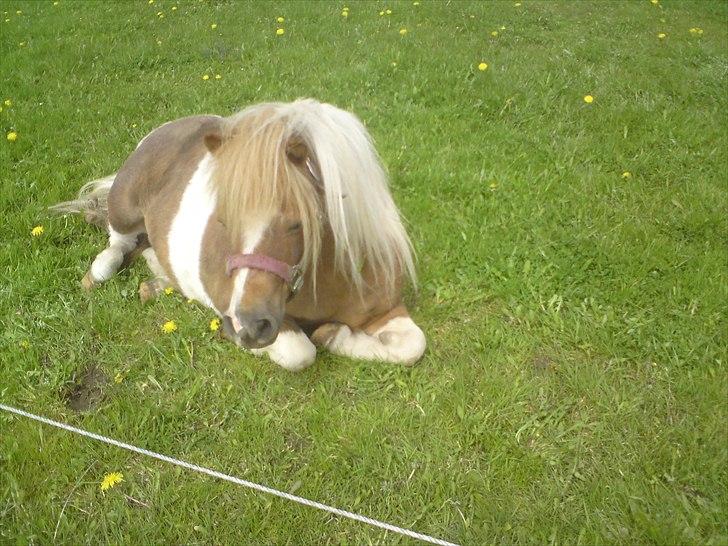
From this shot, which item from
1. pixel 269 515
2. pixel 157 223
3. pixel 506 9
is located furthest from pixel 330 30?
pixel 269 515

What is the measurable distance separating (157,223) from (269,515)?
2.07 m

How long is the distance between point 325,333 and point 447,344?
2.31 ft

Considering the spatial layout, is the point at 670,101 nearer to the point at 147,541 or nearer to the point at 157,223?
the point at 157,223

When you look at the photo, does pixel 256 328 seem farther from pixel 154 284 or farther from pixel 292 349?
pixel 154 284

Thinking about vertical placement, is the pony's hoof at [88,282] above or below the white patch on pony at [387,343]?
Result: below

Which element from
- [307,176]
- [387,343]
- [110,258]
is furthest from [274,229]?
[110,258]

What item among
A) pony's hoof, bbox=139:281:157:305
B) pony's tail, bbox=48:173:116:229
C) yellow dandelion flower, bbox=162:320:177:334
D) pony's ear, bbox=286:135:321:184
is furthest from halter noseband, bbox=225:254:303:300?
pony's tail, bbox=48:173:116:229

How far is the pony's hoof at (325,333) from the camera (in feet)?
10.8

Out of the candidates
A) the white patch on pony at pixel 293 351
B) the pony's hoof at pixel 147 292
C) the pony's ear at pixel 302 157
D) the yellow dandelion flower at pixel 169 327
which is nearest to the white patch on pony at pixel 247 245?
the pony's ear at pixel 302 157

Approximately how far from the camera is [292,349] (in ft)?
10.1

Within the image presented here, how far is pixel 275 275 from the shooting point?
2.41 m

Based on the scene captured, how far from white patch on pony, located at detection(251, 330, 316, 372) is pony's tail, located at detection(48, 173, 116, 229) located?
209cm

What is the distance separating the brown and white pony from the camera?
7.89 feet

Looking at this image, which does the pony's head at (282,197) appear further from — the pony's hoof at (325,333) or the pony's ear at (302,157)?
the pony's hoof at (325,333)
